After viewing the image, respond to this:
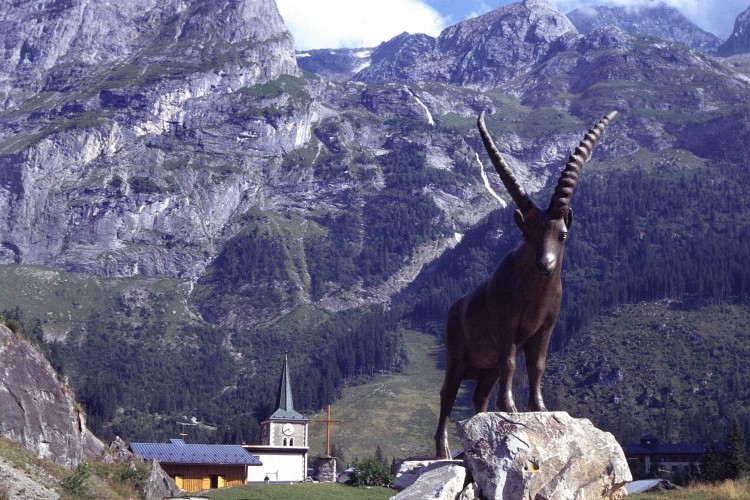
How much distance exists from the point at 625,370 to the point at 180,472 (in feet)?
322

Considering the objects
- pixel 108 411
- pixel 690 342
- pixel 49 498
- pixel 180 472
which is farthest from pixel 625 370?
pixel 49 498

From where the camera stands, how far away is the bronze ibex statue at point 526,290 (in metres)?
15.4

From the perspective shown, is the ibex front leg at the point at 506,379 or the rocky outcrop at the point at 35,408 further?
the rocky outcrop at the point at 35,408

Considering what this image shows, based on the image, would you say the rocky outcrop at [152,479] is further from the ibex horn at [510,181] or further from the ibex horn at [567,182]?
the ibex horn at [567,182]

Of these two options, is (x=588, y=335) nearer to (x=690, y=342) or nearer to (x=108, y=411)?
(x=690, y=342)

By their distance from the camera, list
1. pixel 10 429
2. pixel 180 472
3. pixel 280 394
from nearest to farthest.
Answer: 1. pixel 10 429
2. pixel 180 472
3. pixel 280 394

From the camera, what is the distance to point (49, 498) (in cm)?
3459

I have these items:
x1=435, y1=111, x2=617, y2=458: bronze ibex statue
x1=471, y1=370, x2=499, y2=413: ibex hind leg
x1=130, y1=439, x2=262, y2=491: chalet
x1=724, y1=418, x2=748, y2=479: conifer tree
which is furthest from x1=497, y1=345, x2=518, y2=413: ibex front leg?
x1=130, y1=439, x2=262, y2=491: chalet

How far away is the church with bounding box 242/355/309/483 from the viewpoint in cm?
9588

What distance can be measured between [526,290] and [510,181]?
1.64m

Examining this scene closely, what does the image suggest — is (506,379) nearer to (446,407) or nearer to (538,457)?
(538,457)

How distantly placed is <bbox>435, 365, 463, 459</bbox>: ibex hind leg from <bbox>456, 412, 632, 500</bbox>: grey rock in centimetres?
228

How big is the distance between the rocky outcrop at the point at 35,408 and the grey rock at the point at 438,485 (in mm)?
36058

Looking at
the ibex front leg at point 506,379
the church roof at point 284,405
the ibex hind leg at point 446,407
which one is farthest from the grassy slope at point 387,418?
the ibex front leg at point 506,379
